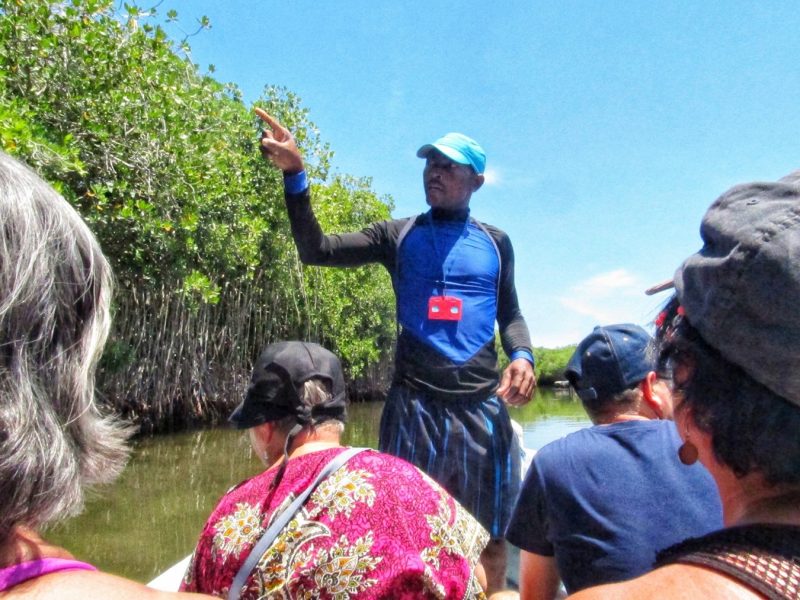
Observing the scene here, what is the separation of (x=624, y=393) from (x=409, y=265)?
1038 mm

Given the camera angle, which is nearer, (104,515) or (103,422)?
(103,422)

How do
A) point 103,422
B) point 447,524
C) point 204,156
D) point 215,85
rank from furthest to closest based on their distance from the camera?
1. point 215,85
2. point 204,156
3. point 447,524
4. point 103,422


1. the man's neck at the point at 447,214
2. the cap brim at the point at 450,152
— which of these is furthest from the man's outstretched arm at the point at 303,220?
the cap brim at the point at 450,152

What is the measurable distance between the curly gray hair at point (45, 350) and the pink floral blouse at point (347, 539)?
639 millimetres

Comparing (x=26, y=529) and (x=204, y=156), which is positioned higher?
(x=204, y=156)

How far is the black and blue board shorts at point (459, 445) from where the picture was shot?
247cm

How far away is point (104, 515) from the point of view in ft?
22.4

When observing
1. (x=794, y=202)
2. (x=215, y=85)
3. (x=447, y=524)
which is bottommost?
(x=447, y=524)

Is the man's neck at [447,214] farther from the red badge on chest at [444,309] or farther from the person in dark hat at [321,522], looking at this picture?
the person in dark hat at [321,522]

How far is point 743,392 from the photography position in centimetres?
83

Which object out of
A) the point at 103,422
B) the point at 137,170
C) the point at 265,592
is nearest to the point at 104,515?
the point at 137,170

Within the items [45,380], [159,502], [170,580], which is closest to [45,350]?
[45,380]

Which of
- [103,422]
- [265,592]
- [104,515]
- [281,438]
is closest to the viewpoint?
[103,422]

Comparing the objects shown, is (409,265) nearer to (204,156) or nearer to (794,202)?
(794,202)
